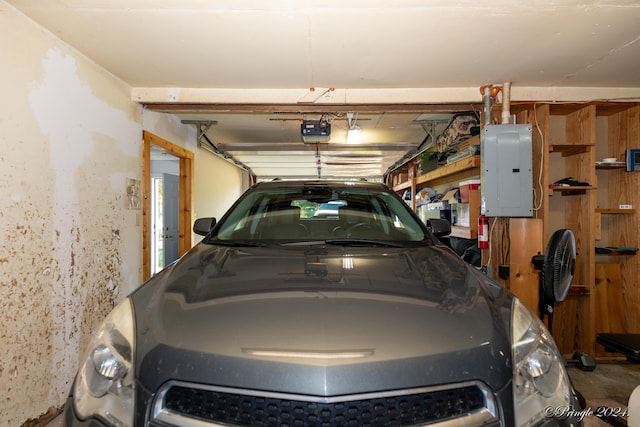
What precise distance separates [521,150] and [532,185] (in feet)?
1.13

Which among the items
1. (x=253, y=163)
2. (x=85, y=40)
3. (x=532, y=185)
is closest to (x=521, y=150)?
(x=532, y=185)

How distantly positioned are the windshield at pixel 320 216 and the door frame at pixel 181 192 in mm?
1692

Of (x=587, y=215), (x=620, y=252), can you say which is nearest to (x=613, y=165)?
(x=587, y=215)

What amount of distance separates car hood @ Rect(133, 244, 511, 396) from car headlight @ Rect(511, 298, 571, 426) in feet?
0.19

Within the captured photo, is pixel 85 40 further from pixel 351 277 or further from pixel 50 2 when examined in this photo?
pixel 351 277

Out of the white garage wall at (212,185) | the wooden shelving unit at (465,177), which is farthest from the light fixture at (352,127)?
the white garage wall at (212,185)

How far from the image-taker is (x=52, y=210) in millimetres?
2297

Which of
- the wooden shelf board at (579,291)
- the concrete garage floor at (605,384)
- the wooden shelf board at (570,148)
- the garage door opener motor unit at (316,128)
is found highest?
the garage door opener motor unit at (316,128)

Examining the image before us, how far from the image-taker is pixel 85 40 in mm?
2408

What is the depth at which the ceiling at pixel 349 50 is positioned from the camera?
2064 mm

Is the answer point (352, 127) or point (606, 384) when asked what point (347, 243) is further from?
point (352, 127)

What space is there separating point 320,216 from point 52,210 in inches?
69.2

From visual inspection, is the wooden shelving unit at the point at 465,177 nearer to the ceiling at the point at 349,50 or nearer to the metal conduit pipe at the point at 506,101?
the metal conduit pipe at the point at 506,101

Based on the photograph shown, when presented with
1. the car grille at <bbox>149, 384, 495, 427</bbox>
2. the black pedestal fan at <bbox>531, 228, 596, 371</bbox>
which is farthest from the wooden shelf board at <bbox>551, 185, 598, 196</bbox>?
the car grille at <bbox>149, 384, 495, 427</bbox>
